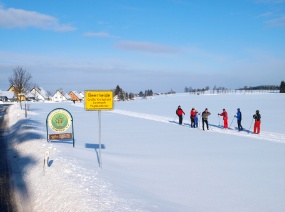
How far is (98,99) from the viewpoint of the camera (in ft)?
29.5

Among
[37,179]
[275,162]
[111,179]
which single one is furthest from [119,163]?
[275,162]

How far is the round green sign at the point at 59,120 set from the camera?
469 inches

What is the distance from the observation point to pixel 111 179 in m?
7.87

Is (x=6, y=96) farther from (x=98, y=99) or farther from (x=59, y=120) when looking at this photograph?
(x=98, y=99)

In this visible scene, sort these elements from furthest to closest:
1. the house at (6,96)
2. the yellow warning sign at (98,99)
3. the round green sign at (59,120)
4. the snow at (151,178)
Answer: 1. the house at (6,96)
2. the round green sign at (59,120)
3. the yellow warning sign at (98,99)
4. the snow at (151,178)

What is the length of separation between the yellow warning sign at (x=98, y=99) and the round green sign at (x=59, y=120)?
3.52m

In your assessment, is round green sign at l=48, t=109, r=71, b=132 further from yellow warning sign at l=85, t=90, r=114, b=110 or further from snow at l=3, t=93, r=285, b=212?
yellow warning sign at l=85, t=90, r=114, b=110

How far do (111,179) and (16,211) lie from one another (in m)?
2.49

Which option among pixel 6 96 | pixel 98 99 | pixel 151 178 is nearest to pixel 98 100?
pixel 98 99

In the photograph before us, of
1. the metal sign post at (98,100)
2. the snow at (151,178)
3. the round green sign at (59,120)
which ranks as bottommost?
the snow at (151,178)

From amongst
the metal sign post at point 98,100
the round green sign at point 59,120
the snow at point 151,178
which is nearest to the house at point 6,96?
the snow at point 151,178

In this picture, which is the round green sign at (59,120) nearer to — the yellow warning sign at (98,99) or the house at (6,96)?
the yellow warning sign at (98,99)

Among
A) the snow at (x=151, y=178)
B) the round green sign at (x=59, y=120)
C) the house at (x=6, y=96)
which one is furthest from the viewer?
the house at (x=6, y=96)

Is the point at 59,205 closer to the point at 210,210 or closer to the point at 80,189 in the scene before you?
the point at 80,189
